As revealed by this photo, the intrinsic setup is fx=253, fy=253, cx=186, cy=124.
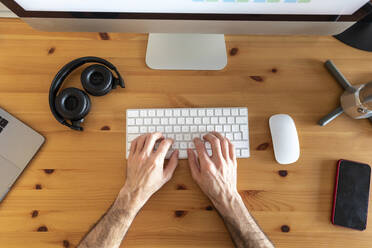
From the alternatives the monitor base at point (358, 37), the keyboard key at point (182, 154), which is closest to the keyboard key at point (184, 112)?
the keyboard key at point (182, 154)

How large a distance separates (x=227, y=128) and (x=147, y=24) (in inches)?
13.4

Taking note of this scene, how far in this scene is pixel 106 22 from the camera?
62 centimetres

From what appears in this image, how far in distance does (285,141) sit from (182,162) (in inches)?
11.3

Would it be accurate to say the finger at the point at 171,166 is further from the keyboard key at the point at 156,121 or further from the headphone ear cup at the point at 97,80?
the headphone ear cup at the point at 97,80

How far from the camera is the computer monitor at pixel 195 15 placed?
0.55m

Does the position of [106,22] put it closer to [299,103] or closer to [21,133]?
[21,133]

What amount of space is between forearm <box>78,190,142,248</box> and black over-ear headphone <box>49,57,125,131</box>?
0.23 meters

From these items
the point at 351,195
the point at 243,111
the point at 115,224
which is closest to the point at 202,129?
the point at 243,111

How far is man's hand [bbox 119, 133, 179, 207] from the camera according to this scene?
66cm

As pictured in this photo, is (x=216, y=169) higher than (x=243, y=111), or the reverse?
(x=243, y=111)

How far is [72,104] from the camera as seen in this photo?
68 cm

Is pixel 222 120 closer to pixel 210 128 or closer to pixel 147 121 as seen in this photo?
pixel 210 128

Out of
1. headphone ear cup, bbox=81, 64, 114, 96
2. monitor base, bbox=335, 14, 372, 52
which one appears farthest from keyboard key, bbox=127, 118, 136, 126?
monitor base, bbox=335, 14, 372, 52

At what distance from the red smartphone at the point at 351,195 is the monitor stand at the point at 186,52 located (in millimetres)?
456
